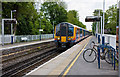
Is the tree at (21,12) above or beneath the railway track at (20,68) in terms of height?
above

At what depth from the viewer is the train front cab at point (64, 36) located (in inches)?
715

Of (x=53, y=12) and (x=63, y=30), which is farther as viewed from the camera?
(x=53, y=12)

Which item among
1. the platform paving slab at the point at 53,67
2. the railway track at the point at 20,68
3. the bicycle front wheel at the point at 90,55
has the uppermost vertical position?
the bicycle front wheel at the point at 90,55

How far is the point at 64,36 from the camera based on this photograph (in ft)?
59.9

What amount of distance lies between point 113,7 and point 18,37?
110ft

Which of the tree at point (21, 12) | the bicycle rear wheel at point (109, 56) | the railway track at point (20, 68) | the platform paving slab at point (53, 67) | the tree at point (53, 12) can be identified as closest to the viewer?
the platform paving slab at point (53, 67)

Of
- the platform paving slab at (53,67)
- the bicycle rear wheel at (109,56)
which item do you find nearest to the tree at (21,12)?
the platform paving slab at (53,67)

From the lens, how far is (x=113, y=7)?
5309 cm

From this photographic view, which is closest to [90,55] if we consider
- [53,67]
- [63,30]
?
[53,67]

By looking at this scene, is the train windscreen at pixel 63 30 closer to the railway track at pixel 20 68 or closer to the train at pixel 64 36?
the train at pixel 64 36

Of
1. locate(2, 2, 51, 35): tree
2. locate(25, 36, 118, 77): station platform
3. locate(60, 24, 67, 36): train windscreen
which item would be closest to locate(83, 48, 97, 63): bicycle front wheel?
locate(25, 36, 118, 77): station platform

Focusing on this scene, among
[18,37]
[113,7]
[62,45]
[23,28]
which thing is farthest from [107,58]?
[113,7]

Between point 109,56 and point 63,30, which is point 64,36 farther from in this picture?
point 109,56

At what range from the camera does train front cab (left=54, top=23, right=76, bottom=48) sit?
18.2m
